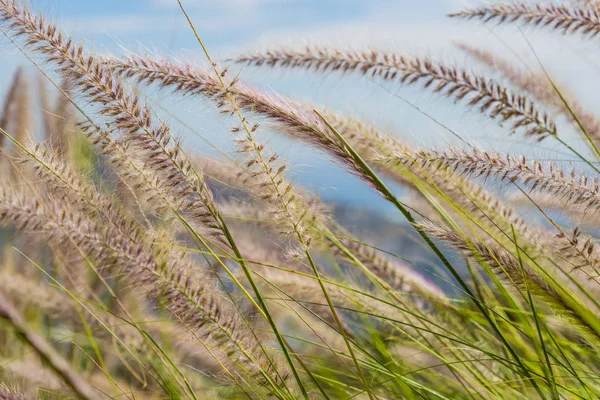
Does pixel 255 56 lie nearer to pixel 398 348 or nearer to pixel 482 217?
pixel 482 217

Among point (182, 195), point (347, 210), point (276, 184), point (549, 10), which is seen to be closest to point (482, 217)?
point (549, 10)

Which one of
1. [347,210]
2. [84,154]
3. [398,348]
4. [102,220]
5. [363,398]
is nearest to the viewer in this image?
[102,220]

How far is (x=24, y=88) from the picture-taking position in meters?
2.24

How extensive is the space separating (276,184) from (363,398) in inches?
33.3

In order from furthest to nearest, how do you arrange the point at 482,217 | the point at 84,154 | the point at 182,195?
1. the point at 84,154
2. the point at 482,217
3. the point at 182,195

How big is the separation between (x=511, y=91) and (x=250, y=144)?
0.61 meters

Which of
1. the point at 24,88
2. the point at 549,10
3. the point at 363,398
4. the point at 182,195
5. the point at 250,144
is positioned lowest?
the point at 363,398

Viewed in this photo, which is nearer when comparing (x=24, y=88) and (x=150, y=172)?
(x=150, y=172)

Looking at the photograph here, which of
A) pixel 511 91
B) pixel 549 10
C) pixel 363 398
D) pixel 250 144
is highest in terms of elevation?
pixel 549 10

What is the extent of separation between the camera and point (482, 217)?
1609 mm

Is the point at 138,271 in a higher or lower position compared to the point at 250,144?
lower

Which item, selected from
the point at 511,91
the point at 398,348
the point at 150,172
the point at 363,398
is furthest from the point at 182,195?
the point at 398,348

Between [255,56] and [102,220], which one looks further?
[255,56]

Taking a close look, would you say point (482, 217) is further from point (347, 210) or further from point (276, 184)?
point (347, 210)
